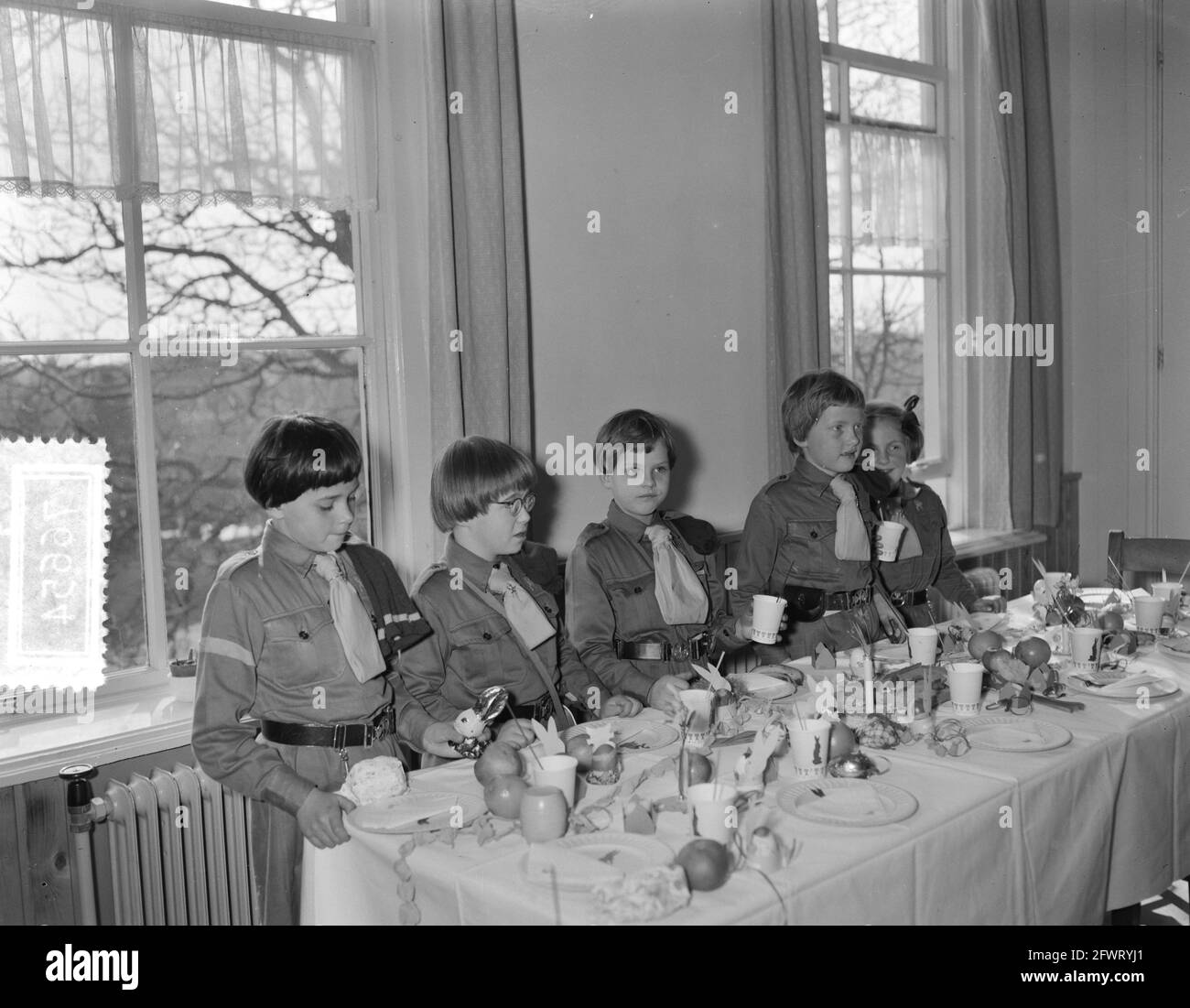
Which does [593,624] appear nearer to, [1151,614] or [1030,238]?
[1151,614]

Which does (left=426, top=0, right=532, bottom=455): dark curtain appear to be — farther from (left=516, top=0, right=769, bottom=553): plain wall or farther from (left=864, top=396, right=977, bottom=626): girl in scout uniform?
(left=864, top=396, right=977, bottom=626): girl in scout uniform

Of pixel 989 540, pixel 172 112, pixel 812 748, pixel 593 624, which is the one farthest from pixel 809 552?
pixel 989 540

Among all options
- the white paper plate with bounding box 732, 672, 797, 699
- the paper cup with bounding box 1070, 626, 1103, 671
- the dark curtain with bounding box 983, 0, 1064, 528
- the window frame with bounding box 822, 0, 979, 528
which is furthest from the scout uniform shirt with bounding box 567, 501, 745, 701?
the dark curtain with bounding box 983, 0, 1064, 528

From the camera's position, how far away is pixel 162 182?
2.68 m

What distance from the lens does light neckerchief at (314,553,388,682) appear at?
7.02ft

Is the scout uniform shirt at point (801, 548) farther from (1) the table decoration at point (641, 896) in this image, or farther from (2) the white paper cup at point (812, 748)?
(1) the table decoration at point (641, 896)

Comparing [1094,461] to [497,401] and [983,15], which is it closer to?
[983,15]

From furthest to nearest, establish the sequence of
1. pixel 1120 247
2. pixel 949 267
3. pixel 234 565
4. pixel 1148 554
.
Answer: pixel 1120 247, pixel 949 267, pixel 1148 554, pixel 234 565

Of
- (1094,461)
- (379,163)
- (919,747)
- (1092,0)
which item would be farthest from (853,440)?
(1092,0)

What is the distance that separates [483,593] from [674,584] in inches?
21.9

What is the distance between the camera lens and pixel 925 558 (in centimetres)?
344

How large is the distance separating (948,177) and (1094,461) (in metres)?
1.57

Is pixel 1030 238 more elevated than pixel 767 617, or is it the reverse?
pixel 1030 238

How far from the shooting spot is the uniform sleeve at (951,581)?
3355 mm
